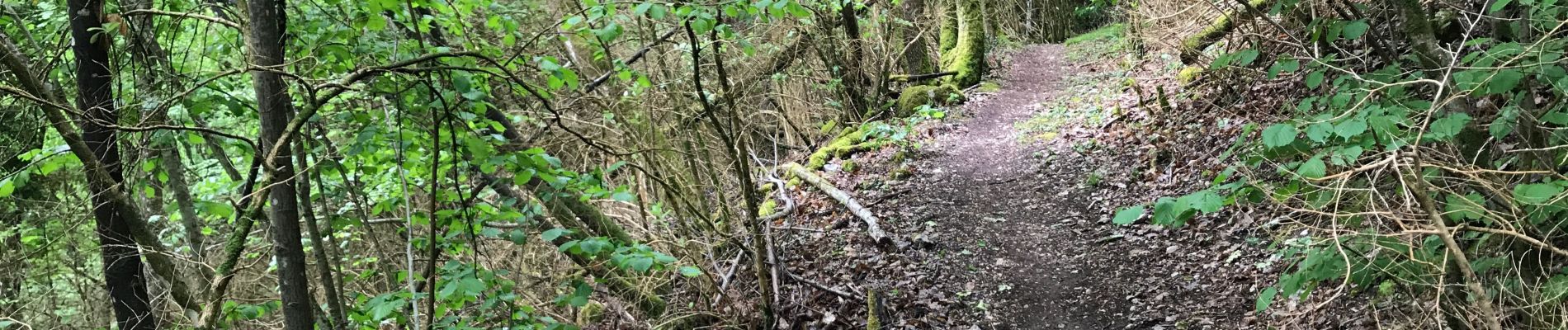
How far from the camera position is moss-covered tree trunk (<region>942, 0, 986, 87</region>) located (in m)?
12.0

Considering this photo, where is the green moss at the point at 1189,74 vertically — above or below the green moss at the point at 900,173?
above

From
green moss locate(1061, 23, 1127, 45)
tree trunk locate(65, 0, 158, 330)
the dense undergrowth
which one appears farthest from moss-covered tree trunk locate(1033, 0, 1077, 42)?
tree trunk locate(65, 0, 158, 330)

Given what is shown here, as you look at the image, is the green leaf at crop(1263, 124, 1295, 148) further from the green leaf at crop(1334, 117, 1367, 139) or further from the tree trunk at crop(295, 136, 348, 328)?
the tree trunk at crop(295, 136, 348, 328)

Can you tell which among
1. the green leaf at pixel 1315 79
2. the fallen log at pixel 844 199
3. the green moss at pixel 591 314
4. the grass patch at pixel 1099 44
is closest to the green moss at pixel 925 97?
the fallen log at pixel 844 199

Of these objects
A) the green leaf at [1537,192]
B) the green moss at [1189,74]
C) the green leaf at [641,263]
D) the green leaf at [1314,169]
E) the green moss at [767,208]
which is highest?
the green leaf at [1314,169]

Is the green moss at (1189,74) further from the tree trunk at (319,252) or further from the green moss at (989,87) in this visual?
the tree trunk at (319,252)

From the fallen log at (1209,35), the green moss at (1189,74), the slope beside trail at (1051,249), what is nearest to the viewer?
the slope beside trail at (1051,249)

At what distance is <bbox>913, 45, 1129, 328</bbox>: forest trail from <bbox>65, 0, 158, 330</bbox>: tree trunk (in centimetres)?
454

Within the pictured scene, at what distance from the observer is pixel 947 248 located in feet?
20.5

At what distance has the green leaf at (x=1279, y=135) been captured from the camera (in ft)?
9.50

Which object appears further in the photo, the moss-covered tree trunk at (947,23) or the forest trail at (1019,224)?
the moss-covered tree trunk at (947,23)

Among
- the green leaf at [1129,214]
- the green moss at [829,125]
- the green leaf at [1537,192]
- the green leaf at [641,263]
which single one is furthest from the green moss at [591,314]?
the green leaf at [1537,192]

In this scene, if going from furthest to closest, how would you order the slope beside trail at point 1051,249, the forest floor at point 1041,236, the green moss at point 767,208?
the green moss at point 767,208, the forest floor at point 1041,236, the slope beside trail at point 1051,249

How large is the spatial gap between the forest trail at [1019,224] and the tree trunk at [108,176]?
4.54m
